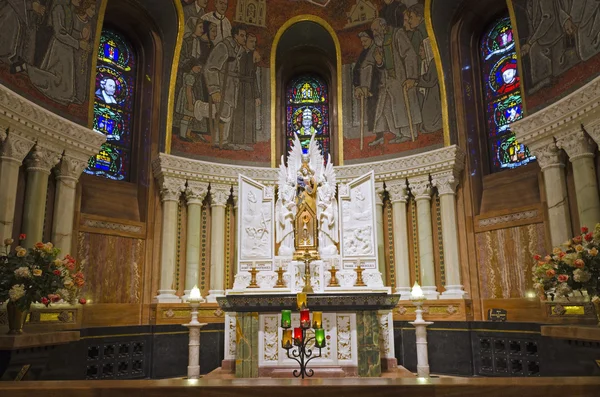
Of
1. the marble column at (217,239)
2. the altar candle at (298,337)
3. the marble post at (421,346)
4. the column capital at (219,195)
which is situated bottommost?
the marble post at (421,346)

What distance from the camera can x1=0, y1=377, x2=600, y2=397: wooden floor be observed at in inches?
122

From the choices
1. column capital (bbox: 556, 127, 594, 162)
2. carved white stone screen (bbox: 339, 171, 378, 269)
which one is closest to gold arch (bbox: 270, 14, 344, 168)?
carved white stone screen (bbox: 339, 171, 378, 269)

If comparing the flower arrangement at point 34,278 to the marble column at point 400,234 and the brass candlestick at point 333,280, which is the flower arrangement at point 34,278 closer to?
the brass candlestick at point 333,280

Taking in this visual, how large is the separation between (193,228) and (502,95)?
8.34 m

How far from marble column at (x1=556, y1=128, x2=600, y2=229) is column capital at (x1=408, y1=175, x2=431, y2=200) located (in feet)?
11.8

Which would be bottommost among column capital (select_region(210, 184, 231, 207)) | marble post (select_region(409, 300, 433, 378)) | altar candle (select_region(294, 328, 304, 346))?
marble post (select_region(409, 300, 433, 378))

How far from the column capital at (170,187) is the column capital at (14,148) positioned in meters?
3.57

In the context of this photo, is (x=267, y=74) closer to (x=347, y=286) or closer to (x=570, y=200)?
(x=347, y=286)

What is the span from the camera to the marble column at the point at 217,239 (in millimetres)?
12391

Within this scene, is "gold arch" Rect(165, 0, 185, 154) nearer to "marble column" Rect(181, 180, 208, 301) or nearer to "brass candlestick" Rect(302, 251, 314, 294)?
"marble column" Rect(181, 180, 208, 301)

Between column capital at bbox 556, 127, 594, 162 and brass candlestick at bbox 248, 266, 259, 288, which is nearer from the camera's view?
column capital at bbox 556, 127, 594, 162

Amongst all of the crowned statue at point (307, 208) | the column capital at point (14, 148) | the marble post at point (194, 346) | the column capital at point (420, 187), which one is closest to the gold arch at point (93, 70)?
the column capital at point (14, 148)

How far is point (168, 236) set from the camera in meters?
12.1

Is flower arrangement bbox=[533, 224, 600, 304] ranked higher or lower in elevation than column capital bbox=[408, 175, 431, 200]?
lower
